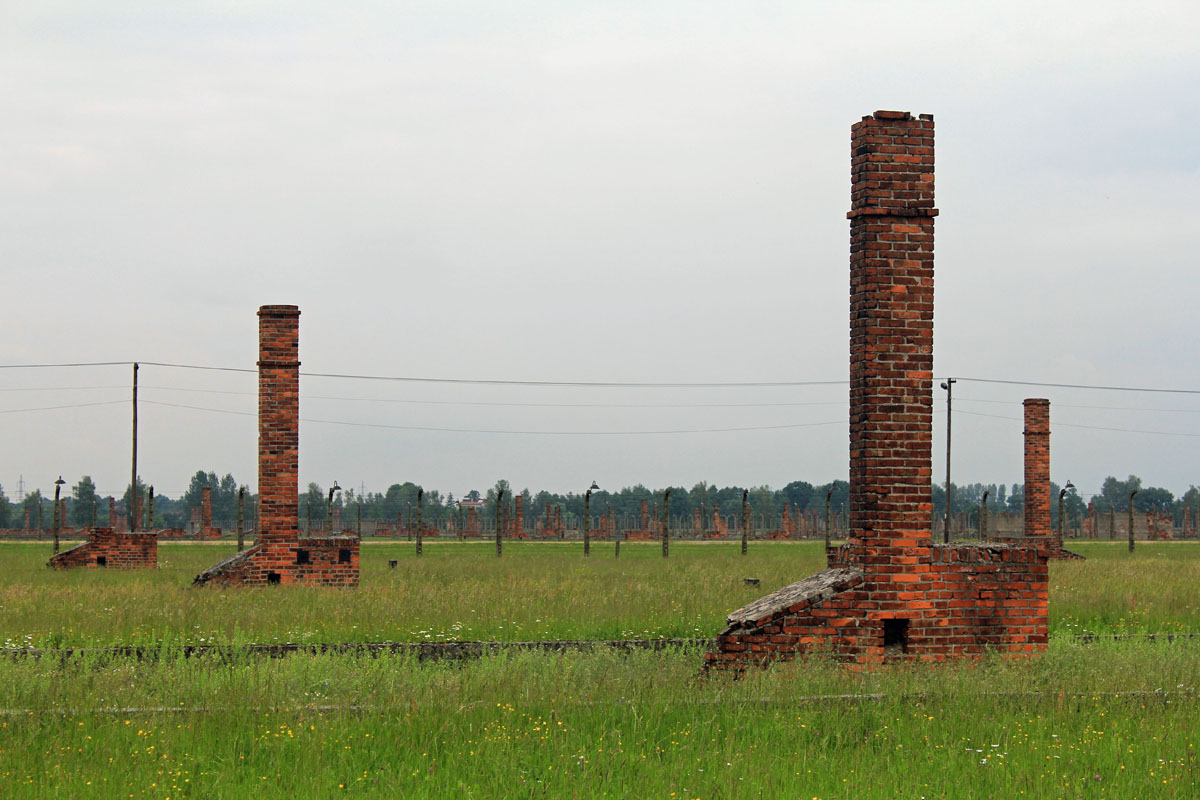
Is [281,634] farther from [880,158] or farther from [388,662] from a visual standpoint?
[880,158]

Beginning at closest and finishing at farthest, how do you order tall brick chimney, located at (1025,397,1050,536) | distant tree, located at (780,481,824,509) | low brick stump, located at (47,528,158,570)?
1. low brick stump, located at (47,528,158,570)
2. tall brick chimney, located at (1025,397,1050,536)
3. distant tree, located at (780,481,824,509)

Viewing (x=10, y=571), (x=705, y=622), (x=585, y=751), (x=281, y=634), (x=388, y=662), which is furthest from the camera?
(x=10, y=571)

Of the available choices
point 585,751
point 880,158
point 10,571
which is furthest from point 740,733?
point 10,571

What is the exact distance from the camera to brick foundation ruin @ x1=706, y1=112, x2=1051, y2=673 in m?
9.44

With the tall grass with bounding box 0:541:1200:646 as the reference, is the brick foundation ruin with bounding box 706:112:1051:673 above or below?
above

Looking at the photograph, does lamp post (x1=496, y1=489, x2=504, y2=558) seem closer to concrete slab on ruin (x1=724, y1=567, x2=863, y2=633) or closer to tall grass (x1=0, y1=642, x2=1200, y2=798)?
concrete slab on ruin (x1=724, y1=567, x2=863, y2=633)

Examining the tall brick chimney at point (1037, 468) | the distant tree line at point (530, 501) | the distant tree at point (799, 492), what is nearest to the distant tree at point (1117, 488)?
the distant tree line at point (530, 501)

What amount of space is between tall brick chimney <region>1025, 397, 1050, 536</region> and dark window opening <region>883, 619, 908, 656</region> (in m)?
21.2

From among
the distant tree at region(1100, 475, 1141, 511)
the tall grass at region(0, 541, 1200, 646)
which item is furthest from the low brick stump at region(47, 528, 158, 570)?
the distant tree at region(1100, 475, 1141, 511)

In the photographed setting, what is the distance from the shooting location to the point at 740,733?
729cm

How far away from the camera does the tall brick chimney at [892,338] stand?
9.62 metres

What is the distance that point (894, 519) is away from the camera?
9578mm

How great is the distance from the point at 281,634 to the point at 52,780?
6899mm

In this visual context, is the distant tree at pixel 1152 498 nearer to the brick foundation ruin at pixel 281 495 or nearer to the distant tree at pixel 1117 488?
the distant tree at pixel 1117 488
